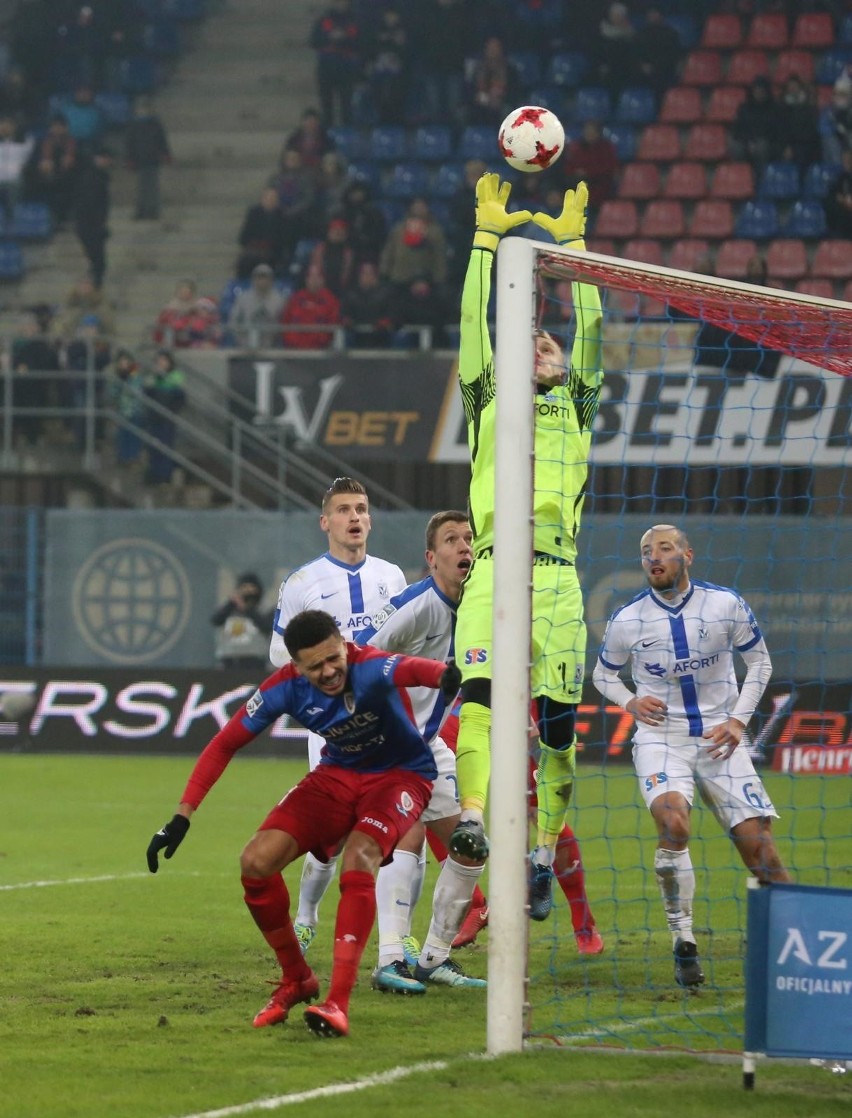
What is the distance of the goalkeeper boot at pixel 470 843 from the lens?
5.88 meters

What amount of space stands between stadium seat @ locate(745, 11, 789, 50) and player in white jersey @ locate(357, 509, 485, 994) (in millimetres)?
17406

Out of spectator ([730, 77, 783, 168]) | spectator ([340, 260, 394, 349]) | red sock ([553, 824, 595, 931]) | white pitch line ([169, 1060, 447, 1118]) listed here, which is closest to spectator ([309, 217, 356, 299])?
spectator ([340, 260, 394, 349])

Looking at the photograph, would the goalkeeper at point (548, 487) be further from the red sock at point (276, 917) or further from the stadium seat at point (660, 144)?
the stadium seat at point (660, 144)

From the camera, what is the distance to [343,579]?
815 cm

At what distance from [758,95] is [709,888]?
14.4 metres

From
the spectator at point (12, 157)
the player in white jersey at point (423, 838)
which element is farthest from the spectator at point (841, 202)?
the player in white jersey at point (423, 838)

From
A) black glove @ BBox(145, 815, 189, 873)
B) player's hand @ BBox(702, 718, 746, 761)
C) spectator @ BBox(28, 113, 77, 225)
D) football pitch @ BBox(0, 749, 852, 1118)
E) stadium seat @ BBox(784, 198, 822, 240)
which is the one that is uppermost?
spectator @ BBox(28, 113, 77, 225)

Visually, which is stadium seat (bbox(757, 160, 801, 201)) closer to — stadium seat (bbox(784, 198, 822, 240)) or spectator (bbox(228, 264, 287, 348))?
stadium seat (bbox(784, 198, 822, 240))

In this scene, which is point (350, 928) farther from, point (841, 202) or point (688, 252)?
point (688, 252)

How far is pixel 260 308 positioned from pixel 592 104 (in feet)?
18.0

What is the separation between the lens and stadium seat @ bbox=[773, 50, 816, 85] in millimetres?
22422

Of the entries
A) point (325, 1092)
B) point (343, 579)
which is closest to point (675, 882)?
point (343, 579)

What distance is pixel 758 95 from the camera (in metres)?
21.8

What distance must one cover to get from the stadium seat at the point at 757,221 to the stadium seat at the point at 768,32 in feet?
8.44
